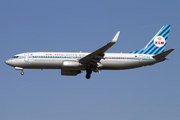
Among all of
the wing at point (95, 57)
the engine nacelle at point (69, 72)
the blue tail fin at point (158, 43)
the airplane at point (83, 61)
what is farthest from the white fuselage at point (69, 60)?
the engine nacelle at point (69, 72)

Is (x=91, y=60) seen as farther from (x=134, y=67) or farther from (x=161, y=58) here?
(x=161, y=58)

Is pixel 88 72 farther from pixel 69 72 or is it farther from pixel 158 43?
pixel 158 43

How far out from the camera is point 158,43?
59.2m

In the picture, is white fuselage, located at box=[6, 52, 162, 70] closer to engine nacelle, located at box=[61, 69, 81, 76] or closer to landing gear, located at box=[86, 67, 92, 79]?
landing gear, located at box=[86, 67, 92, 79]

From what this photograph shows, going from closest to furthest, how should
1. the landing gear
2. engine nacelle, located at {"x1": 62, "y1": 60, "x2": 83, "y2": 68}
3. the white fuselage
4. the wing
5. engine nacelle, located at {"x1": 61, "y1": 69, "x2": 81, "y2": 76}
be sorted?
the wing < engine nacelle, located at {"x1": 62, "y1": 60, "x2": 83, "y2": 68} < the white fuselage < the landing gear < engine nacelle, located at {"x1": 61, "y1": 69, "x2": 81, "y2": 76}

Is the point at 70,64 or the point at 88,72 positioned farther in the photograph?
the point at 88,72

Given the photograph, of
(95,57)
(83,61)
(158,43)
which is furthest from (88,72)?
(158,43)

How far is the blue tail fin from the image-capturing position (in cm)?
5775

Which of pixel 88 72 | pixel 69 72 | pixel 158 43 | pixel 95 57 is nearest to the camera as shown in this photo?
pixel 95 57

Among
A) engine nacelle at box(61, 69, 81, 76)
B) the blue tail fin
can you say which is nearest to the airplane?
engine nacelle at box(61, 69, 81, 76)

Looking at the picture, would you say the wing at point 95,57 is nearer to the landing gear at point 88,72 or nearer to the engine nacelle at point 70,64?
the engine nacelle at point 70,64

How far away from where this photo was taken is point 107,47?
165ft

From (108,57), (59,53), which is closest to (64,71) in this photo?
(59,53)

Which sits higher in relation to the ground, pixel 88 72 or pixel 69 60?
pixel 69 60
